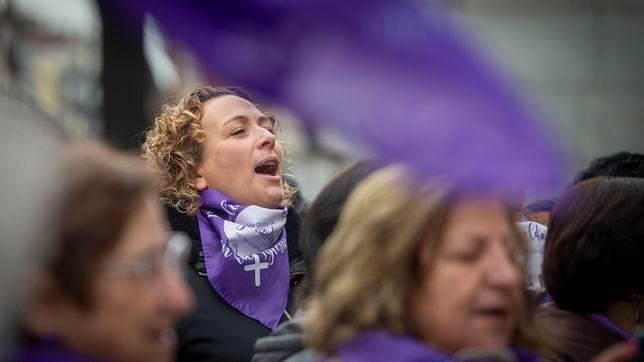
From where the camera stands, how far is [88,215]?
1795 millimetres

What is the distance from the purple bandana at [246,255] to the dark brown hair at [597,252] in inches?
34.9

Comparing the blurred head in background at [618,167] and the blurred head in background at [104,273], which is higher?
the blurred head in background at [104,273]

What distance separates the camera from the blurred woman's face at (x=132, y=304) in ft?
6.02

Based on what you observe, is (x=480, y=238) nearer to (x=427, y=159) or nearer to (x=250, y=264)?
(x=427, y=159)

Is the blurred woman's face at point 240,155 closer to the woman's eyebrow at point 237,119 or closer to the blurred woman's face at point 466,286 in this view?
the woman's eyebrow at point 237,119

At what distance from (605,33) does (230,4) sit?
38.7ft

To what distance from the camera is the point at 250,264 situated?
372 cm

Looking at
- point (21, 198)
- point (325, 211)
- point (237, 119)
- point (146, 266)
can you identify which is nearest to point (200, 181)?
point (237, 119)

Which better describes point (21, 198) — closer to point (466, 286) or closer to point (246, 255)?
point (466, 286)

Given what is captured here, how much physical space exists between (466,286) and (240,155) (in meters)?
1.75

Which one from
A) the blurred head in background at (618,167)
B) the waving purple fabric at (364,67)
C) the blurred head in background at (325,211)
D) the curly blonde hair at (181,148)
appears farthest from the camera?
the blurred head in background at (618,167)

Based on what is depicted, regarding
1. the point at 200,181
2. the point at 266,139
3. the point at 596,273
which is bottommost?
the point at 596,273

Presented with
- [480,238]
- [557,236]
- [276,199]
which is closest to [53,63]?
[276,199]

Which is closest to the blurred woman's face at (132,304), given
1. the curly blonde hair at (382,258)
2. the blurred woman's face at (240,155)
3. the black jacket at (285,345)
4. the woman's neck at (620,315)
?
the curly blonde hair at (382,258)
